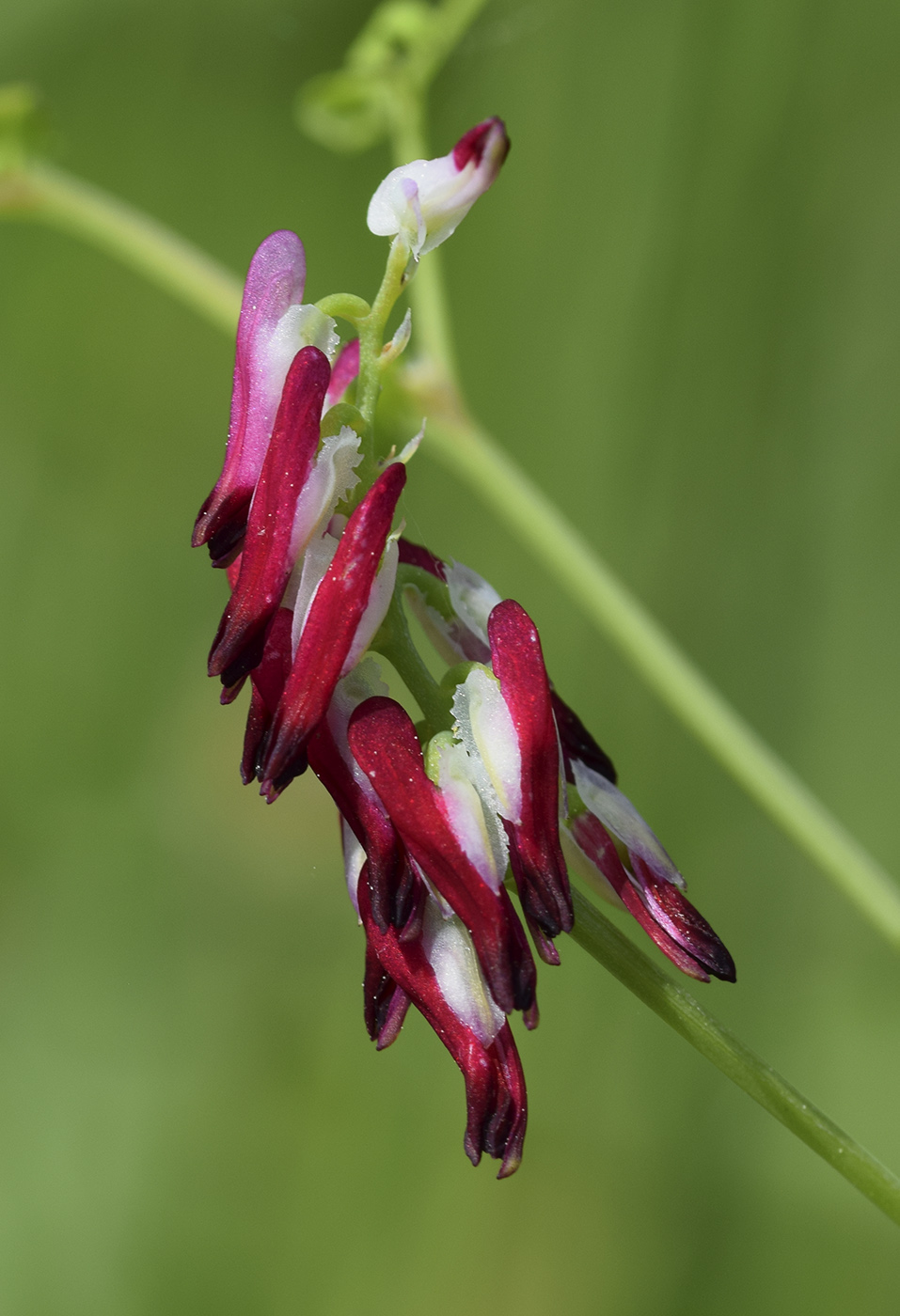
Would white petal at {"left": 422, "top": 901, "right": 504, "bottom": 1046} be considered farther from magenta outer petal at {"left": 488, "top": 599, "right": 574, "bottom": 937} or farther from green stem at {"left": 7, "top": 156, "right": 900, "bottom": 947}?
green stem at {"left": 7, "top": 156, "right": 900, "bottom": 947}

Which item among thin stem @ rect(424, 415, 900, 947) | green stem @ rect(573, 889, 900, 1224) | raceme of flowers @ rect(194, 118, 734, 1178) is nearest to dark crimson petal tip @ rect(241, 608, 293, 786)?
raceme of flowers @ rect(194, 118, 734, 1178)

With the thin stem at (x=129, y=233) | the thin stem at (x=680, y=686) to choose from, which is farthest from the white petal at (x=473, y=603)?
the thin stem at (x=129, y=233)

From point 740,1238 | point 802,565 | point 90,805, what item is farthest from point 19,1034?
point 802,565

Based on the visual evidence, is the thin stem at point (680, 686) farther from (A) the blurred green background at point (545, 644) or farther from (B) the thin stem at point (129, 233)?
(A) the blurred green background at point (545, 644)

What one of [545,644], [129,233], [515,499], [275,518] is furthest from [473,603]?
[545,644]

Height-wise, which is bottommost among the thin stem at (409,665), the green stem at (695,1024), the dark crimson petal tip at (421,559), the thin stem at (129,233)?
the green stem at (695,1024)

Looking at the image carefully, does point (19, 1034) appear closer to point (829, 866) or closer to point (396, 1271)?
point (396, 1271)
